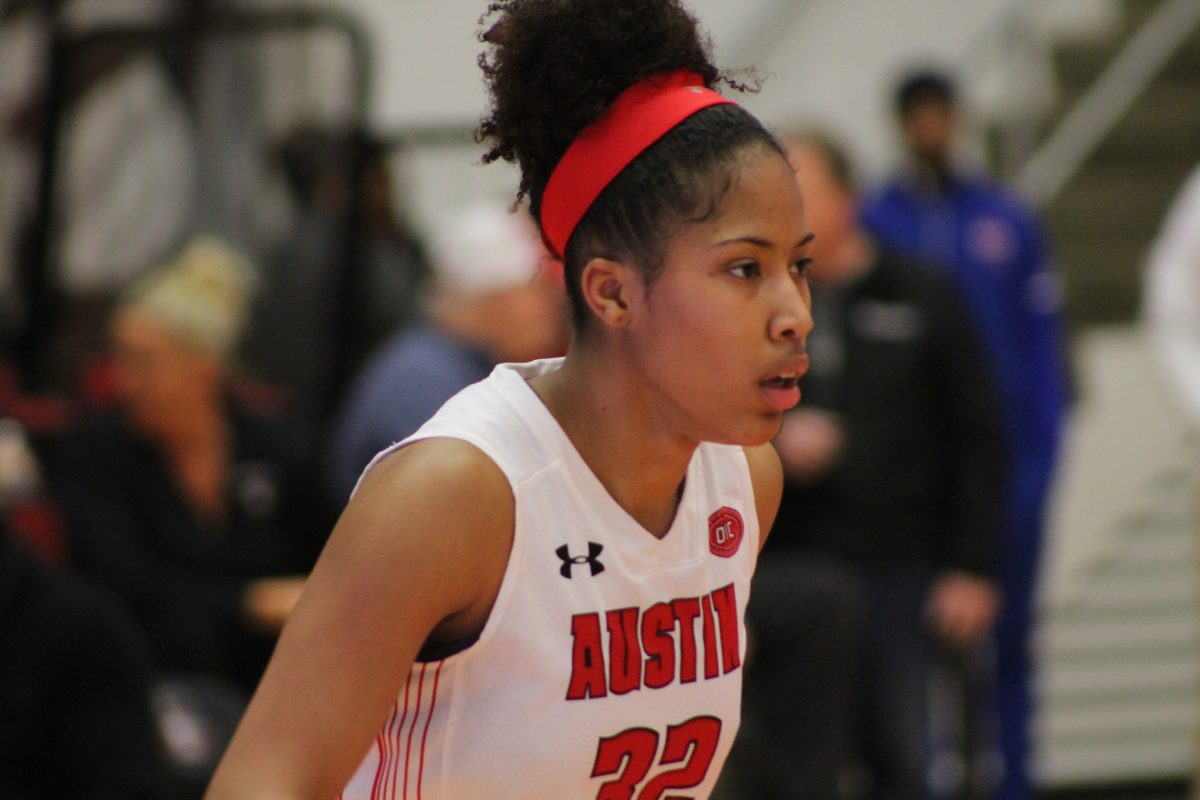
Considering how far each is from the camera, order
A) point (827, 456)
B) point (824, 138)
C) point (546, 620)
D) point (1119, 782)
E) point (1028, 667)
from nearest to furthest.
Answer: point (546, 620)
point (827, 456)
point (824, 138)
point (1028, 667)
point (1119, 782)

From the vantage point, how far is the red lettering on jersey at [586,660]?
6.43 ft

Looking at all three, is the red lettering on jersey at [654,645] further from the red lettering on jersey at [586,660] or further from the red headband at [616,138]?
the red headband at [616,138]

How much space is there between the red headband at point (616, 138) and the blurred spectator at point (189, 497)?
9.55 feet

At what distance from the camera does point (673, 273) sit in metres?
1.96

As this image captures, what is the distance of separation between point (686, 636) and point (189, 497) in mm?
3142

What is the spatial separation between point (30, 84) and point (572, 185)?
4580mm

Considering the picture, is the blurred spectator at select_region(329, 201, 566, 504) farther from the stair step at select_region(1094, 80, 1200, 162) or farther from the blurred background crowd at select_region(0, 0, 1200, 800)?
the stair step at select_region(1094, 80, 1200, 162)

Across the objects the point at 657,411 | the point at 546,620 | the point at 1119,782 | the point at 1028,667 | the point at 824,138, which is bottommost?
the point at 1119,782

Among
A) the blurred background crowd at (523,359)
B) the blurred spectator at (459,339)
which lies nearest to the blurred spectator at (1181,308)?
the blurred background crowd at (523,359)

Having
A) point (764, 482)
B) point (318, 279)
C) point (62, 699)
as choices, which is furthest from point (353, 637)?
point (318, 279)

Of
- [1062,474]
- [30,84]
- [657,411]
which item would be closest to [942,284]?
[1062,474]

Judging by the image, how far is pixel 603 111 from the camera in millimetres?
A: 1988

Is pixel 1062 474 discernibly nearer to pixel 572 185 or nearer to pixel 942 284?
pixel 942 284

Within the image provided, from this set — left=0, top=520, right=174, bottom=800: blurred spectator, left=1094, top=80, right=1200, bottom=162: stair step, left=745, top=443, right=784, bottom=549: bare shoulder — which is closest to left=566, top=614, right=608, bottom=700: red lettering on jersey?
left=745, top=443, right=784, bottom=549: bare shoulder
